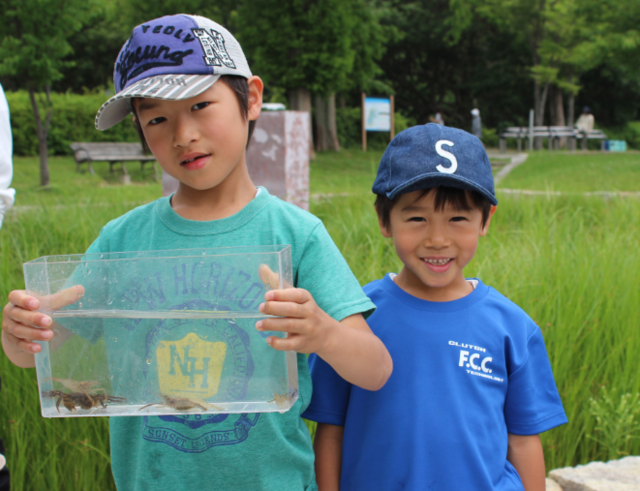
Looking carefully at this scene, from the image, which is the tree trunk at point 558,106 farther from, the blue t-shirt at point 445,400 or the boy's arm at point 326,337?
the boy's arm at point 326,337

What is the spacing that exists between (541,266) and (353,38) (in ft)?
43.7

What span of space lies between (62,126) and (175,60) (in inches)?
737

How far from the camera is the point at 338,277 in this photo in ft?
3.75

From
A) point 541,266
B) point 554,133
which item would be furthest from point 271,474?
point 554,133

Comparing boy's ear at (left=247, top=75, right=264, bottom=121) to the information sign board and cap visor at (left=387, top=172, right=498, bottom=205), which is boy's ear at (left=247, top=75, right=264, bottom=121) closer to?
cap visor at (left=387, top=172, right=498, bottom=205)

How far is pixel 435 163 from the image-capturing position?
125 centimetres

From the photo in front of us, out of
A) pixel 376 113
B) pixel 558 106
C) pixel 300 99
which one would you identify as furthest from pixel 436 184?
pixel 558 106

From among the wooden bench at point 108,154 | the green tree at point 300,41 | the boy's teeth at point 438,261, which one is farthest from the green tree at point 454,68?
the boy's teeth at point 438,261

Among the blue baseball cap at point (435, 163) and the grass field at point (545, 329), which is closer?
the blue baseball cap at point (435, 163)

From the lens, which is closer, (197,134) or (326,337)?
(326,337)

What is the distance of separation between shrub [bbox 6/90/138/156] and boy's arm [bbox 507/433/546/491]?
698 inches

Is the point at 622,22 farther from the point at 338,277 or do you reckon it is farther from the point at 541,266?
the point at 338,277

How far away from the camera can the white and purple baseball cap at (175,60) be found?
112 centimetres

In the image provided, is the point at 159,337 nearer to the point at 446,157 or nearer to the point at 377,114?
the point at 446,157
